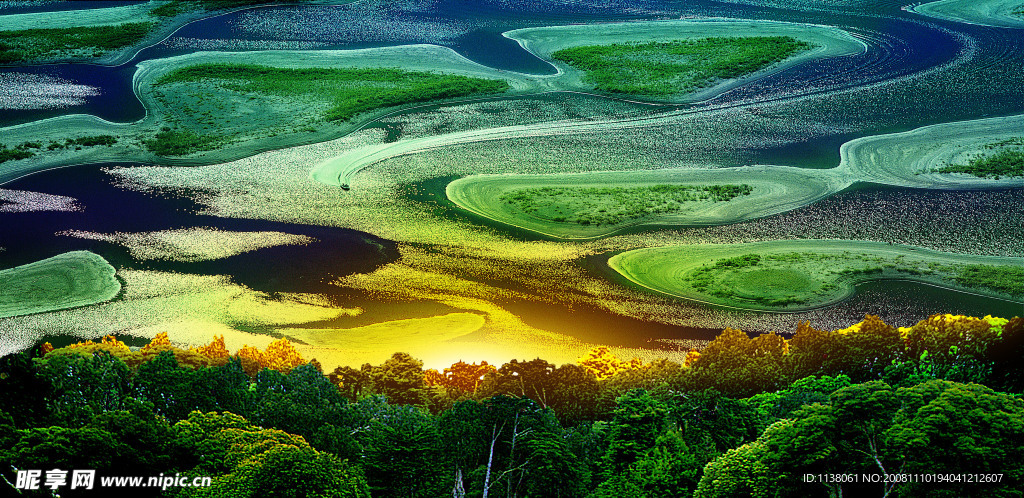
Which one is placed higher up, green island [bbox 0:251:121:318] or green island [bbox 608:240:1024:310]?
green island [bbox 608:240:1024:310]

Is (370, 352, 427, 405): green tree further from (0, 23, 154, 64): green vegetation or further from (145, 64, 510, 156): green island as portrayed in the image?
(0, 23, 154, 64): green vegetation

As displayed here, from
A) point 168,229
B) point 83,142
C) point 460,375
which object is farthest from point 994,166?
point 83,142

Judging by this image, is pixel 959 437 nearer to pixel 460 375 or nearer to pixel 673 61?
pixel 460 375

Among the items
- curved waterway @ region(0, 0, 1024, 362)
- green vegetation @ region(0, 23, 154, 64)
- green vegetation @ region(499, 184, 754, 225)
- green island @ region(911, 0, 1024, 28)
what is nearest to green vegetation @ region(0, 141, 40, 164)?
curved waterway @ region(0, 0, 1024, 362)

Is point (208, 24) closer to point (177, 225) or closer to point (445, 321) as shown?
point (177, 225)

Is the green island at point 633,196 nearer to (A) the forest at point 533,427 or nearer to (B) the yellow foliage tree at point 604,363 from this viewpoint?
(B) the yellow foliage tree at point 604,363

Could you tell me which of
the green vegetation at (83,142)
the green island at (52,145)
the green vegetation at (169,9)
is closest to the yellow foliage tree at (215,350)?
the green vegetation at (83,142)

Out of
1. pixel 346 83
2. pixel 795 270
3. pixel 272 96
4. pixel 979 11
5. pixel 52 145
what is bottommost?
pixel 795 270
